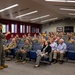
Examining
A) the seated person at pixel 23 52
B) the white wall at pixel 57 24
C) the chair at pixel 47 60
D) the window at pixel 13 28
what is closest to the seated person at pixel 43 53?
the chair at pixel 47 60

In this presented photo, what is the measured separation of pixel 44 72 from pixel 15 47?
9.81 ft

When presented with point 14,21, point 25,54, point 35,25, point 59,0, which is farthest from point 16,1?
point 35,25

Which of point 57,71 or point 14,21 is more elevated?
point 14,21

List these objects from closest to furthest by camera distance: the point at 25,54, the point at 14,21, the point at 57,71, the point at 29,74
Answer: the point at 29,74
the point at 57,71
the point at 25,54
the point at 14,21

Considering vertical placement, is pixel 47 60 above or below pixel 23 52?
below

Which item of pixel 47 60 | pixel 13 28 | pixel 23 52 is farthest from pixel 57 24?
pixel 47 60

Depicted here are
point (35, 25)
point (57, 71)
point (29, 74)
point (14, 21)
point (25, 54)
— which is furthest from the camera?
point (35, 25)

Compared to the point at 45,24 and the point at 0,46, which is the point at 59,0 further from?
the point at 45,24

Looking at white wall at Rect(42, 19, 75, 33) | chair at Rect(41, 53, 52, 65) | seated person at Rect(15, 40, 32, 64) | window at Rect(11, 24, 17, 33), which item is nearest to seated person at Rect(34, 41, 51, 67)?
chair at Rect(41, 53, 52, 65)

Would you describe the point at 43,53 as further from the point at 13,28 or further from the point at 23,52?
the point at 13,28

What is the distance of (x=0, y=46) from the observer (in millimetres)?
5105

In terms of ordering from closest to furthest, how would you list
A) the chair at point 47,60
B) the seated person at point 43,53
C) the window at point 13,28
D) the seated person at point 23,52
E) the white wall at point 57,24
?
the seated person at point 43,53, the chair at point 47,60, the seated person at point 23,52, the window at point 13,28, the white wall at point 57,24

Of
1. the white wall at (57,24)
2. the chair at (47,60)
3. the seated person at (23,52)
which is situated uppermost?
the white wall at (57,24)

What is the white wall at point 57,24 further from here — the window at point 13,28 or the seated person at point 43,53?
the seated person at point 43,53
